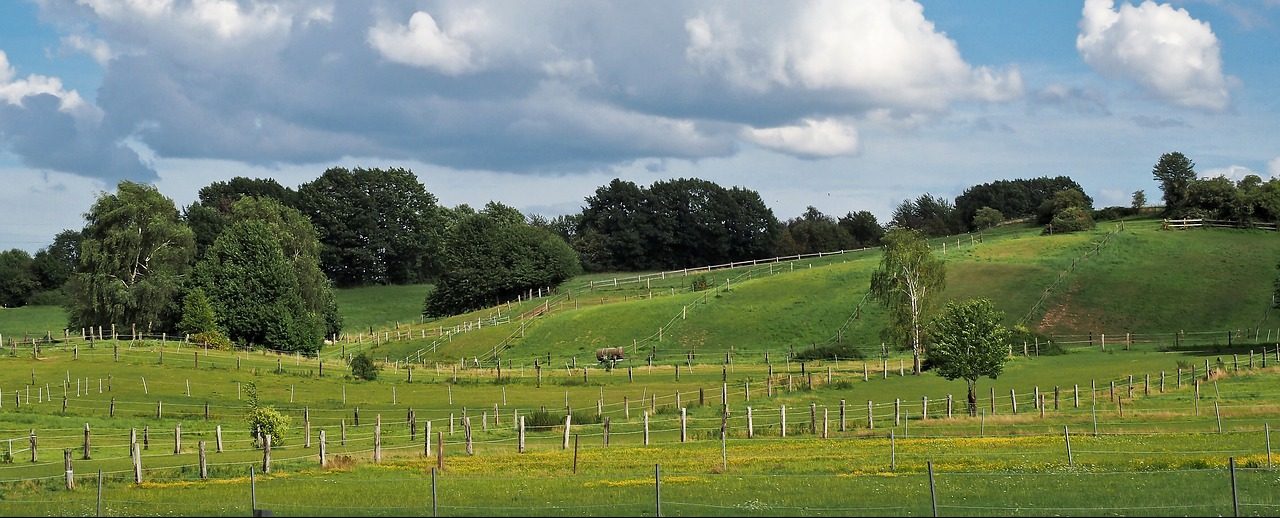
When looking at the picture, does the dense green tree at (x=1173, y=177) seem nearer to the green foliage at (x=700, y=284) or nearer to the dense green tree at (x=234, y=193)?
the green foliage at (x=700, y=284)

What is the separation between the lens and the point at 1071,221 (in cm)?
16538

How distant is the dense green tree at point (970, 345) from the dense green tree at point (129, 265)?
2906 inches

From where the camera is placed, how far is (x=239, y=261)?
4663 inches

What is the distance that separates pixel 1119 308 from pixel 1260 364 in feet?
135

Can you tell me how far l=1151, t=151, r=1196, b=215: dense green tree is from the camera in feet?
577

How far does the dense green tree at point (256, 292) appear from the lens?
115 metres

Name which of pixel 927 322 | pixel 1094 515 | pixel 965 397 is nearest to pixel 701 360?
pixel 927 322

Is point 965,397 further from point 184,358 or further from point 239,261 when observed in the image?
point 239,261

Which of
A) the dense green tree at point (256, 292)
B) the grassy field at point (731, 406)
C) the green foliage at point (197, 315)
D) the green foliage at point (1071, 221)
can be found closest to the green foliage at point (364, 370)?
the grassy field at point (731, 406)

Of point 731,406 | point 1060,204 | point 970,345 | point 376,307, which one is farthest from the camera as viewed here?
point 376,307

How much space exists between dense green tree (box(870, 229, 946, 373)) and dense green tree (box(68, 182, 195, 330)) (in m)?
62.4

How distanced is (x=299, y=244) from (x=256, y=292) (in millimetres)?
20136

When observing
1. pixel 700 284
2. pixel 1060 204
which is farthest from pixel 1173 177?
pixel 700 284

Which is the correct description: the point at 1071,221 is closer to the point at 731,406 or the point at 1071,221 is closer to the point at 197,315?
the point at 731,406
